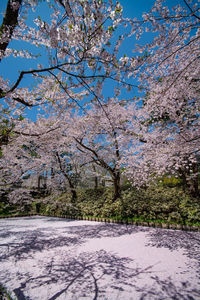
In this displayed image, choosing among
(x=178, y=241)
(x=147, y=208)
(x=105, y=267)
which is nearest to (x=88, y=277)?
(x=105, y=267)

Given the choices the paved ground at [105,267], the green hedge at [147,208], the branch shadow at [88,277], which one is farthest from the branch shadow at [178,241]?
the branch shadow at [88,277]

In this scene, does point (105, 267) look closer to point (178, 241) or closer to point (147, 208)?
point (178, 241)

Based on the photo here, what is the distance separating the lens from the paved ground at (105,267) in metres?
2.27

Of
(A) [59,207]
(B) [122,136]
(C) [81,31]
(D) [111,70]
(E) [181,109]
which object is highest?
(E) [181,109]

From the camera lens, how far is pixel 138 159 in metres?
8.22

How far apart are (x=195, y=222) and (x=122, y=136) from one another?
621 centimetres

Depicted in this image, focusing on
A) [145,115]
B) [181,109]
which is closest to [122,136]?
[145,115]

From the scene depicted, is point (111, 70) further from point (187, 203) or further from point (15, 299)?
point (187, 203)

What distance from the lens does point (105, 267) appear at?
3.04 m

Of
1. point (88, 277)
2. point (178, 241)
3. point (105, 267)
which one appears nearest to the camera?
point (88, 277)

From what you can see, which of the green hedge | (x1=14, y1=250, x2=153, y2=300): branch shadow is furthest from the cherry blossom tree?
(x1=14, y1=250, x2=153, y2=300): branch shadow

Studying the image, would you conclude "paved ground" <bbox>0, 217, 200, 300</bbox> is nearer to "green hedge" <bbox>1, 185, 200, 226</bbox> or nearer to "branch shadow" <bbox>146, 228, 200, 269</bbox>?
"branch shadow" <bbox>146, 228, 200, 269</bbox>

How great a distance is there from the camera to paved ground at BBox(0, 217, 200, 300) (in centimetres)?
227

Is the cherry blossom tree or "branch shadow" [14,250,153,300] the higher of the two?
the cherry blossom tree
